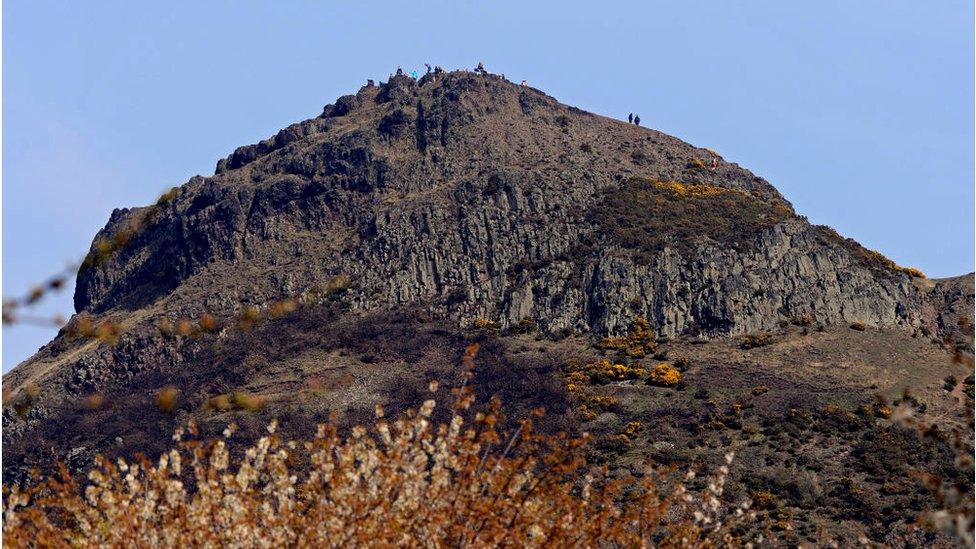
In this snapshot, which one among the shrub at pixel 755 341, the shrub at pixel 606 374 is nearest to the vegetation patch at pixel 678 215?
the shrub at pixel 755 341

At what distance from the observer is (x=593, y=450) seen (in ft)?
272

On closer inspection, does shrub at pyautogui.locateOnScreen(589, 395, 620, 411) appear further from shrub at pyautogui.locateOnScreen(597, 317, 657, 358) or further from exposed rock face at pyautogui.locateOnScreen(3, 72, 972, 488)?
exposed rock face at pyautogui.locateOnScreen(3, 72, 972, 488)

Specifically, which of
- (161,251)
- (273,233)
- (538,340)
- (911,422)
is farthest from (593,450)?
(911,422)

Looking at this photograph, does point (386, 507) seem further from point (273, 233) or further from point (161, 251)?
point (161, 251)

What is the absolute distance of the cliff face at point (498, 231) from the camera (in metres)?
105

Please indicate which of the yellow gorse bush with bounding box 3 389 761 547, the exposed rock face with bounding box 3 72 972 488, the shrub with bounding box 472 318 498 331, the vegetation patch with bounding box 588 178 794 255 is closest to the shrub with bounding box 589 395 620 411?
the exposed rock face with bounding box 3 72 972 488

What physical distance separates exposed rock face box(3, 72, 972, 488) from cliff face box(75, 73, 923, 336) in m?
0.19

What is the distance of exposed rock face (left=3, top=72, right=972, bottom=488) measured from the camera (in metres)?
104

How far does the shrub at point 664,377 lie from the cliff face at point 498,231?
24.0ft

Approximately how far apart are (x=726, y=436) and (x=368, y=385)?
85.7 feet

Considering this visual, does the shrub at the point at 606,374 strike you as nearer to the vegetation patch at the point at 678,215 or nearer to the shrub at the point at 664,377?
the shrub at the point at 664,377

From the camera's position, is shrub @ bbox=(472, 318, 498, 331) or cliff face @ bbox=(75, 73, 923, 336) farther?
cliff face @ bbox=(75, 73, 923, 336)

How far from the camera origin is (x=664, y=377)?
93125mm

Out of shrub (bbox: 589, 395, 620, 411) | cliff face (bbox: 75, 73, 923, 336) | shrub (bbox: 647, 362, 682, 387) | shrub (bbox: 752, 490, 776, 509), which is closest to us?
shrub (bbox: 752, 490, 776, 509)
